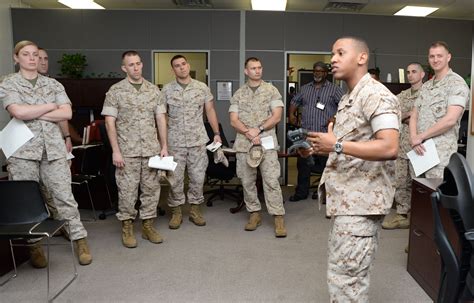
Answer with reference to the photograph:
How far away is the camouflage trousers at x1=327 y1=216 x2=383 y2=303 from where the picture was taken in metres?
1.75

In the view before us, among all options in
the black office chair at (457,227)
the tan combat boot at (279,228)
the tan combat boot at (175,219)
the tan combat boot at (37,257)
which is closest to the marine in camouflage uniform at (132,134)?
the tan combat boot at (175,219)

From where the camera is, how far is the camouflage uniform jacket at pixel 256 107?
151 inches

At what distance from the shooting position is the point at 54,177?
9.75 ft

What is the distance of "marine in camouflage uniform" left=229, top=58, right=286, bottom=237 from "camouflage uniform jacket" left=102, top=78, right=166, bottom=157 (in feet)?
2.79

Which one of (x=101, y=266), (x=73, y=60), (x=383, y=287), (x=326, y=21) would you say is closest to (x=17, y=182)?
(x=101, y=266)

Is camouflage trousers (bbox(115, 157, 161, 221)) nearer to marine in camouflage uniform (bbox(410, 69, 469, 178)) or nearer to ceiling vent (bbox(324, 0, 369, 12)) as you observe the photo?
marine in camouflage uniform (bbox(410, 69, 469, 178))

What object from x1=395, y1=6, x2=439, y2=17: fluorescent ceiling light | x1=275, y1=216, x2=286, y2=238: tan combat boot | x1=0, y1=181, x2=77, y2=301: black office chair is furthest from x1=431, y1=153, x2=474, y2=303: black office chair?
x1=395, y1=6, x2=439, y2=17: fluorescent ceiling light

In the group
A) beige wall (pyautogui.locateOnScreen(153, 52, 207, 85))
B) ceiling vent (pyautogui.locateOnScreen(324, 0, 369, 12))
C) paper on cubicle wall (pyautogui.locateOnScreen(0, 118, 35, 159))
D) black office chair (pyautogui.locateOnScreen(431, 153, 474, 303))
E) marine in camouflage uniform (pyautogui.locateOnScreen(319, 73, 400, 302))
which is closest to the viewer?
black office chair (pyautogui.locateOnScreen(431, 153, 474, 303))

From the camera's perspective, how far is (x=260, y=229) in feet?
13.3

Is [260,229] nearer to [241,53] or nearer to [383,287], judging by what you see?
[383,287]

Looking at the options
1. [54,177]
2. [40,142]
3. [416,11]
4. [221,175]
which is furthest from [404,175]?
[416,11]

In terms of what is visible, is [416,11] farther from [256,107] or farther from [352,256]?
[352,256]

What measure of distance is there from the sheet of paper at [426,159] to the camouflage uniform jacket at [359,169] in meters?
1.53

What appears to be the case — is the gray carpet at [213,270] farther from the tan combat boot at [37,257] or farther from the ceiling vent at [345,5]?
the ceiling vent at [345,5]
